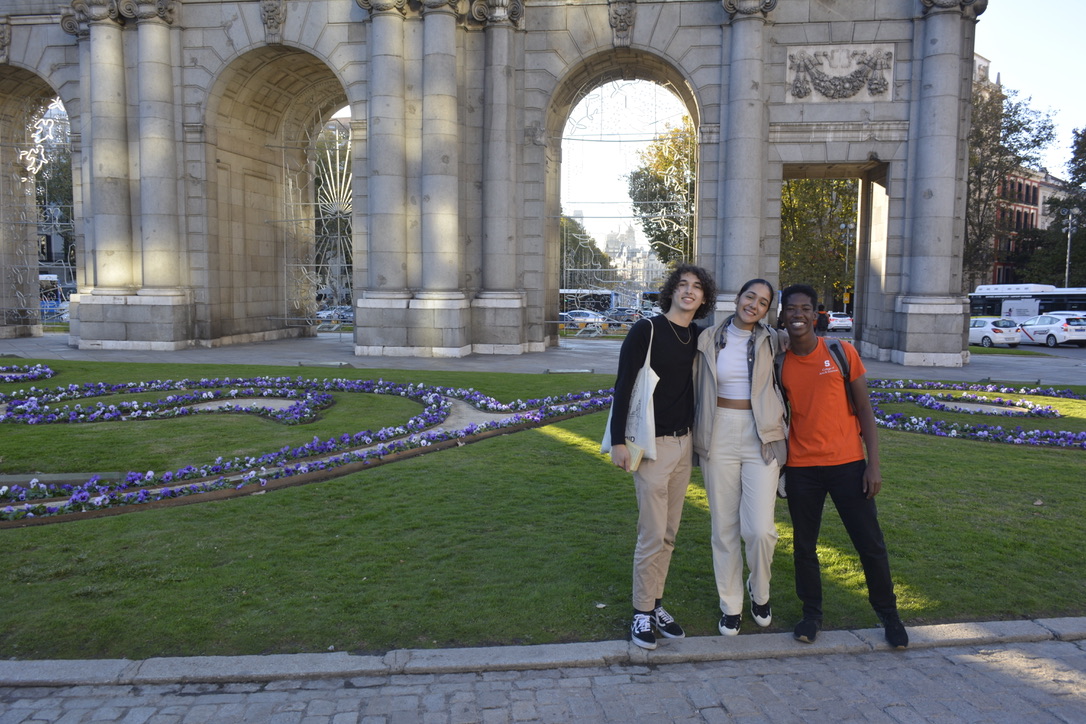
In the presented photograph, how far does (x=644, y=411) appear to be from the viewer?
4.57 meters

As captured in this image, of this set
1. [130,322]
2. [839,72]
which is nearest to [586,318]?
[839,72]

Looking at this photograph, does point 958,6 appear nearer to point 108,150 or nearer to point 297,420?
point 297,420

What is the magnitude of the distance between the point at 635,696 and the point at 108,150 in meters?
21.4

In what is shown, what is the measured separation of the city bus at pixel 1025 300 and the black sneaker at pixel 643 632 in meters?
41.1

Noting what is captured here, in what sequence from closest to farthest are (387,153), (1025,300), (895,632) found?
(895,632), (387,153), (1025,300)

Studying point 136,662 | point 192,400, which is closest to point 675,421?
point 136,662

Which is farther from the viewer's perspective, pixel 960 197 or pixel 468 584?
pixel 960 197

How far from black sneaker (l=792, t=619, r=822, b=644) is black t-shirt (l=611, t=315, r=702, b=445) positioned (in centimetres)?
128

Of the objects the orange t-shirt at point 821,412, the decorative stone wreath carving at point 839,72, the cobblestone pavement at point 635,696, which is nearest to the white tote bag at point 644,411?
the orange t-shirt at point 821,412

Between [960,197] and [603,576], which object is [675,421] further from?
[960,197]

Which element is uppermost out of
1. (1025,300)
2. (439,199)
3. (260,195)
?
(260,195)

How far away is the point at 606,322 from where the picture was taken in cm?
2405

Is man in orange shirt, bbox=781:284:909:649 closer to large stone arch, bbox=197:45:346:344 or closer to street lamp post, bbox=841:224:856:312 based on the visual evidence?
large stone arch, bbox=197:45:346:344

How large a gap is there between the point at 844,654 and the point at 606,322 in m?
19.7
